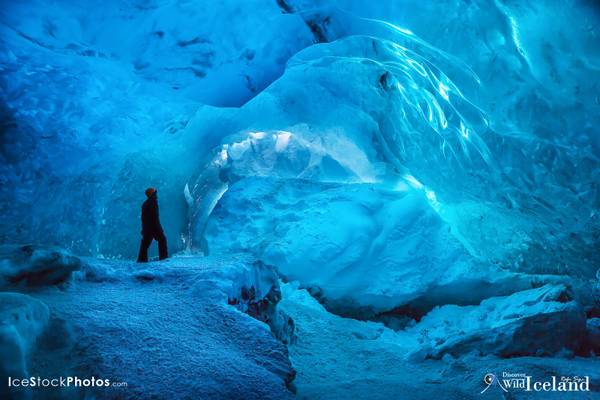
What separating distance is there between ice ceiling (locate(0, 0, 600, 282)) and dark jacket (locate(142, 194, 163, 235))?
3.70ft

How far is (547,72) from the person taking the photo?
5746 mm

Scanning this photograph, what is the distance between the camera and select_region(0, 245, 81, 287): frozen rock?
2.94 metres

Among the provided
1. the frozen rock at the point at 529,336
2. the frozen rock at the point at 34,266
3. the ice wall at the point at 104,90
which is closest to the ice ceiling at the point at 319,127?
the ice wall at the point at 104,90

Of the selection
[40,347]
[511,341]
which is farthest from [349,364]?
[40,347]

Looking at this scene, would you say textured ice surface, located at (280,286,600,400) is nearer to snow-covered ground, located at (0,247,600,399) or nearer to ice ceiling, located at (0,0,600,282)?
snow-covered ground, located at (0,247,600,399)

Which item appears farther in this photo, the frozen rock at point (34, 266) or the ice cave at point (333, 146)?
the ice cave at point (333, 146)

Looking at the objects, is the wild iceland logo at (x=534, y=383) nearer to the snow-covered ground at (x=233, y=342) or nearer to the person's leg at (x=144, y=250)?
the snow-covered ground at (x=233, y=342)

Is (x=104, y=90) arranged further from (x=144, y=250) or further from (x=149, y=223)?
(x=144, y=250)

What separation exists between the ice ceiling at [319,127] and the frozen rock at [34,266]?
295 centimetres

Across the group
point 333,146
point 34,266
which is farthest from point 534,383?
point 333,146

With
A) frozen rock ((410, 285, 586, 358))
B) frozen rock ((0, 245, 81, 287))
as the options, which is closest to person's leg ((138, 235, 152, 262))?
frozen rock ((0, 245, 81, 287))

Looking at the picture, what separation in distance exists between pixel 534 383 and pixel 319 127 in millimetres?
4856

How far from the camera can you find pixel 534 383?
2.85 meters

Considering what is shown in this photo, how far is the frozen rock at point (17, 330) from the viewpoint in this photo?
1.88 m
